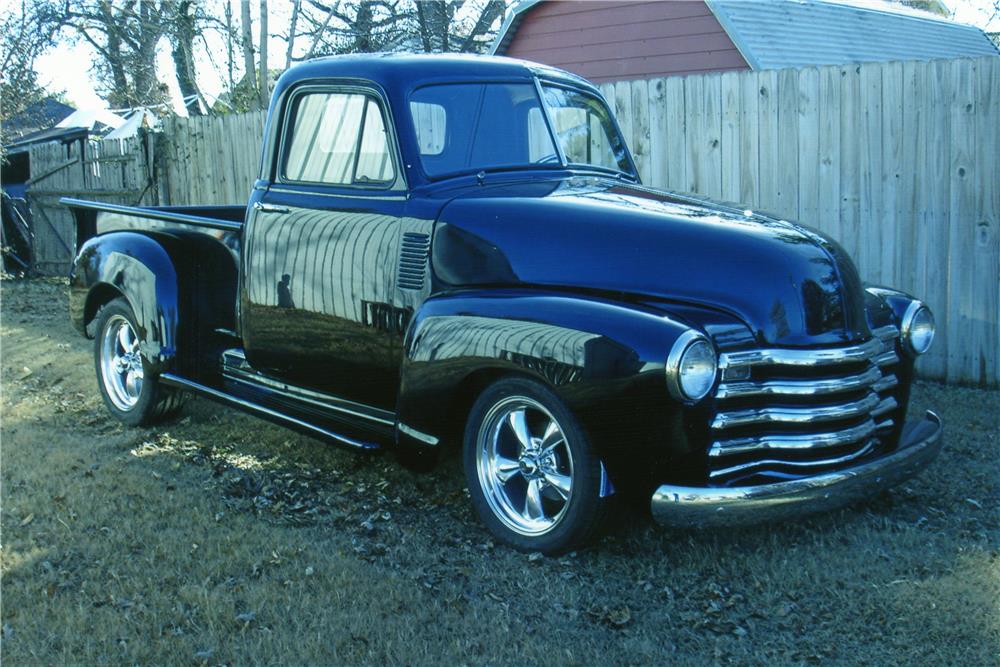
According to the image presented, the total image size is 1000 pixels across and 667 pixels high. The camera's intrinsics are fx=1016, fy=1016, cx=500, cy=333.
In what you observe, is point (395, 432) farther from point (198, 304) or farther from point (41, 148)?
point (41, 148)

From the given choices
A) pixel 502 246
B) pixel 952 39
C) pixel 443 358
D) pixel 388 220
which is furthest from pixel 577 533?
pixel 952 39

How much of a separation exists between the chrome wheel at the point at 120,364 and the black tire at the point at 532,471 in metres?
3.12

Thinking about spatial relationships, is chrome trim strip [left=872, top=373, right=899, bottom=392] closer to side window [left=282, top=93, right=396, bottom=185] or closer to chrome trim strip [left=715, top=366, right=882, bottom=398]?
chrome trim strip [left=715, top=366, right=882, bottom=398]

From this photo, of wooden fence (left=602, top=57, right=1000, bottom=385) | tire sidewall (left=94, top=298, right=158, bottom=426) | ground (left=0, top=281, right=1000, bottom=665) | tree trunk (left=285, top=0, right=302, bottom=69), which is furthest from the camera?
tree trunk (left=285, top=0, right=302, bottom=69)

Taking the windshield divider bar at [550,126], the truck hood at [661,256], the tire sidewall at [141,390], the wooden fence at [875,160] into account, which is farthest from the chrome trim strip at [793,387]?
the tire sidewall at [141,390]

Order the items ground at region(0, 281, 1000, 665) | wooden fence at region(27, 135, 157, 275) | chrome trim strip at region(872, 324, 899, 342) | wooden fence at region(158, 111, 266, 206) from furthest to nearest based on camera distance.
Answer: wooden fence at region(27, 135, 157, 275), wooden fence at region(158, 111, 266, 206), chrome trim strip at region(872, 324, 899, 342), ground at region(0, 281, 1000, 665)

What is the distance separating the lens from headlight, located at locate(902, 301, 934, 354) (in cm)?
465

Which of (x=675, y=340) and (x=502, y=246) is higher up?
(x=502, y=246)

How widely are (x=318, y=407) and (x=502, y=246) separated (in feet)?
4.78

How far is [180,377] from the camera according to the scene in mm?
6105

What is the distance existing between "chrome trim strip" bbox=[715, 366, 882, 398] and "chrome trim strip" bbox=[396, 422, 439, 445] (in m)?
1.39

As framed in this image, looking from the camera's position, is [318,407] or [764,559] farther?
[318,407]

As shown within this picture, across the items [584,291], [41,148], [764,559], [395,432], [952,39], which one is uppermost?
[952,39]

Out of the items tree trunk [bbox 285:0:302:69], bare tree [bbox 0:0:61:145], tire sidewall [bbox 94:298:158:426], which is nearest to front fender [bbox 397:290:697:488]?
tire sidewall [bbox 94:298:158:426]
